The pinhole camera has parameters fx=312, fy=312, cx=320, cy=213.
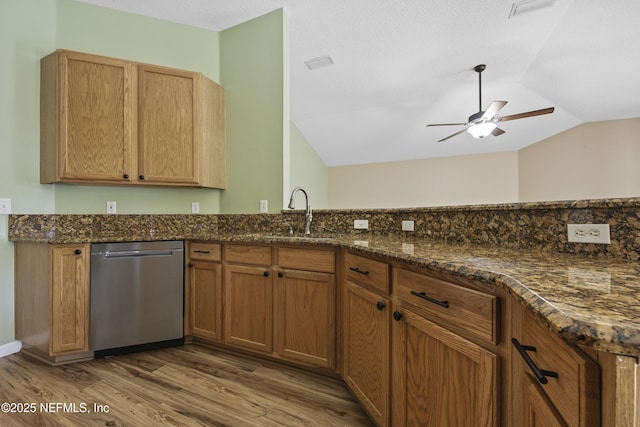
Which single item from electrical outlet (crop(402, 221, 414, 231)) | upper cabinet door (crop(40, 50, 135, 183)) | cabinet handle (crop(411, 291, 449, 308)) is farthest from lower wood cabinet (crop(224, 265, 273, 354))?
upper cabinet door (crop(40, 50, 135, 183))

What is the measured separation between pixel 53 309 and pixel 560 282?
2.66 m

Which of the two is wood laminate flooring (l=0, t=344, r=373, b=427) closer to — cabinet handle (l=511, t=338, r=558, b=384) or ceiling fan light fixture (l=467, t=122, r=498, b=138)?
cabinet handle (l=511, t=338, r=558, b=384)

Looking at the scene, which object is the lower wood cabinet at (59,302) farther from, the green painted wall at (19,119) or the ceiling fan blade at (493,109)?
the ceiling fan blade at (493,109)

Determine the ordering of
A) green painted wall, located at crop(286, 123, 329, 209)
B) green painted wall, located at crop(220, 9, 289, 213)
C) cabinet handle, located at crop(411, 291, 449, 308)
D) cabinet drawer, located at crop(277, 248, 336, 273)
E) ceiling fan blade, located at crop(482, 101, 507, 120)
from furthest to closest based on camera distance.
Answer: green painted wall, located at crop(286, 123, 329, 209) < ceiling fan blade, located at crop(482, 101, 507, 120) < green painted wall, located at crop(220, 9, 289, 213) < cabinet drawer, located at crop(277, 248, 336, 273) < cabinet handle, located at crop(411, 291, 449, 308)

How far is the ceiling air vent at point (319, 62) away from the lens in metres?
3.53

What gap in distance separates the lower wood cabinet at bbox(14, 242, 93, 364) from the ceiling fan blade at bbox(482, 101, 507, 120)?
4.06m

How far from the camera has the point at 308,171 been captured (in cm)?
606

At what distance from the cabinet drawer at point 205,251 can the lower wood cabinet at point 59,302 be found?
644 millimetres

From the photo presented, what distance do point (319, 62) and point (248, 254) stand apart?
2554mm

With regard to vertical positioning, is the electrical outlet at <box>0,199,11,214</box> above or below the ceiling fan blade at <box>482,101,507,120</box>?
below

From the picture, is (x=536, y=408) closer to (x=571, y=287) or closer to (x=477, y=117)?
(x=571, y=287)

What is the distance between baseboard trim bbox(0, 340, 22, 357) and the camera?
87.5 inches

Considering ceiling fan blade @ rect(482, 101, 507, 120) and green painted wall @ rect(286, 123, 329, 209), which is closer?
ceiling fan blade @ rect(482, 101, 507, 120)

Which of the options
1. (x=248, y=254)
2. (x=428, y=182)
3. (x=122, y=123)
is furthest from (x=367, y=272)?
(x=428, y=182)
